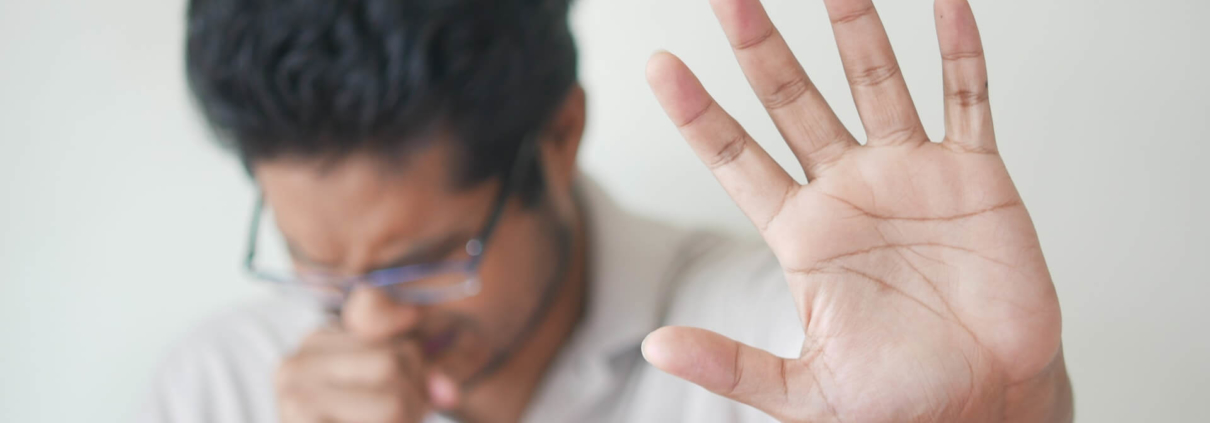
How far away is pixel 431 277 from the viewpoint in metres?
0.72

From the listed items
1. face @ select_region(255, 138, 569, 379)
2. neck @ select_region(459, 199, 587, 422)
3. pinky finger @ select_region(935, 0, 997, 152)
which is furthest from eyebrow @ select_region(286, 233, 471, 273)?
pinky finger @ select_region(935, 0, 997, 152)

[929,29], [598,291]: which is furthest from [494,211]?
[929,29]

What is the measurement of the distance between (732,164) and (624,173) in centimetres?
49

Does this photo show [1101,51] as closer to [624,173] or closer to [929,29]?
[929,29]

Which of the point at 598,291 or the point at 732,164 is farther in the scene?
the point at 598,291

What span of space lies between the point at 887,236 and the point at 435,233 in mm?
399

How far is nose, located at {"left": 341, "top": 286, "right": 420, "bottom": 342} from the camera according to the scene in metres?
Answer: 0.71

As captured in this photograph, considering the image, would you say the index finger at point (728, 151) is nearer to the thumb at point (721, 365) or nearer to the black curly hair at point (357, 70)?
the thumb at point (721, 365)

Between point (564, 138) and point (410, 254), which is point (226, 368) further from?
point (564, 138)

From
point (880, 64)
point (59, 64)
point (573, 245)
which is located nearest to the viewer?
point (880, 64)

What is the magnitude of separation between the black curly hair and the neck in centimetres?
29

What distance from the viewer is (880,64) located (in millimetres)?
516

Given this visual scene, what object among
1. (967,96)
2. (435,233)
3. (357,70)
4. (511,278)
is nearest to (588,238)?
(511,278)

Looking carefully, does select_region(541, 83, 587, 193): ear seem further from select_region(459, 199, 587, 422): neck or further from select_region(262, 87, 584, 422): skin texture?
select_region(459, 199, 587, 422): neck
